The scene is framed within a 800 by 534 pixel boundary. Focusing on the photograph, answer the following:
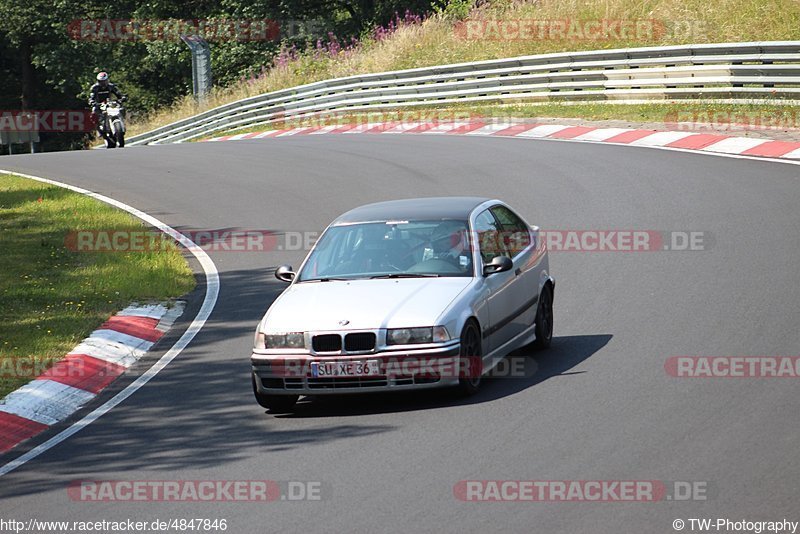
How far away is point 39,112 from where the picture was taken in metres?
65.9

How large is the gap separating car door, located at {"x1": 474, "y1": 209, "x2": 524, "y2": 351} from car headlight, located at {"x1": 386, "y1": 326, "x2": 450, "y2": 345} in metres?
0.68

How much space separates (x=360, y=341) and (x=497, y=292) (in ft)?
4.82

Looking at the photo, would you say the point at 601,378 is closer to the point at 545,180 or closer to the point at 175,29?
the point at 545,180

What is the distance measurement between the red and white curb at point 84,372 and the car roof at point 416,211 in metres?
2.57

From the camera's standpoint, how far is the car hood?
30.0ft

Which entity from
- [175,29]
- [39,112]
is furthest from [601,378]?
[39,112]

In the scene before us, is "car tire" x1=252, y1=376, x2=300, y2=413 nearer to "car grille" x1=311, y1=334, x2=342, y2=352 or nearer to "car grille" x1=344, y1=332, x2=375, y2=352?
"car grille" x1=311, y1=334, x2=342, y2=352

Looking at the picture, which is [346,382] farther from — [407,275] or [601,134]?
[601,134]

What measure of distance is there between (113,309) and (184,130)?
29.4 m

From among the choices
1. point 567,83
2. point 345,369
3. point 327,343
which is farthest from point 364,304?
point 567,83

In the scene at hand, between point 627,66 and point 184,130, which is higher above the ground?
point 627,66

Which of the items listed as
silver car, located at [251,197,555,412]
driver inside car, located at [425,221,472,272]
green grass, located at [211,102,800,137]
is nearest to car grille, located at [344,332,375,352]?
silver car, located at [251,197,555,412]

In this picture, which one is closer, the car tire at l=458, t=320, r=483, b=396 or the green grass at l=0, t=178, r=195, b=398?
the car tire at l=458, t=320, r=483, b=396

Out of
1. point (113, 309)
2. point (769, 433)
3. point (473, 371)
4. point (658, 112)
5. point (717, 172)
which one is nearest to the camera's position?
point (769, 433)
